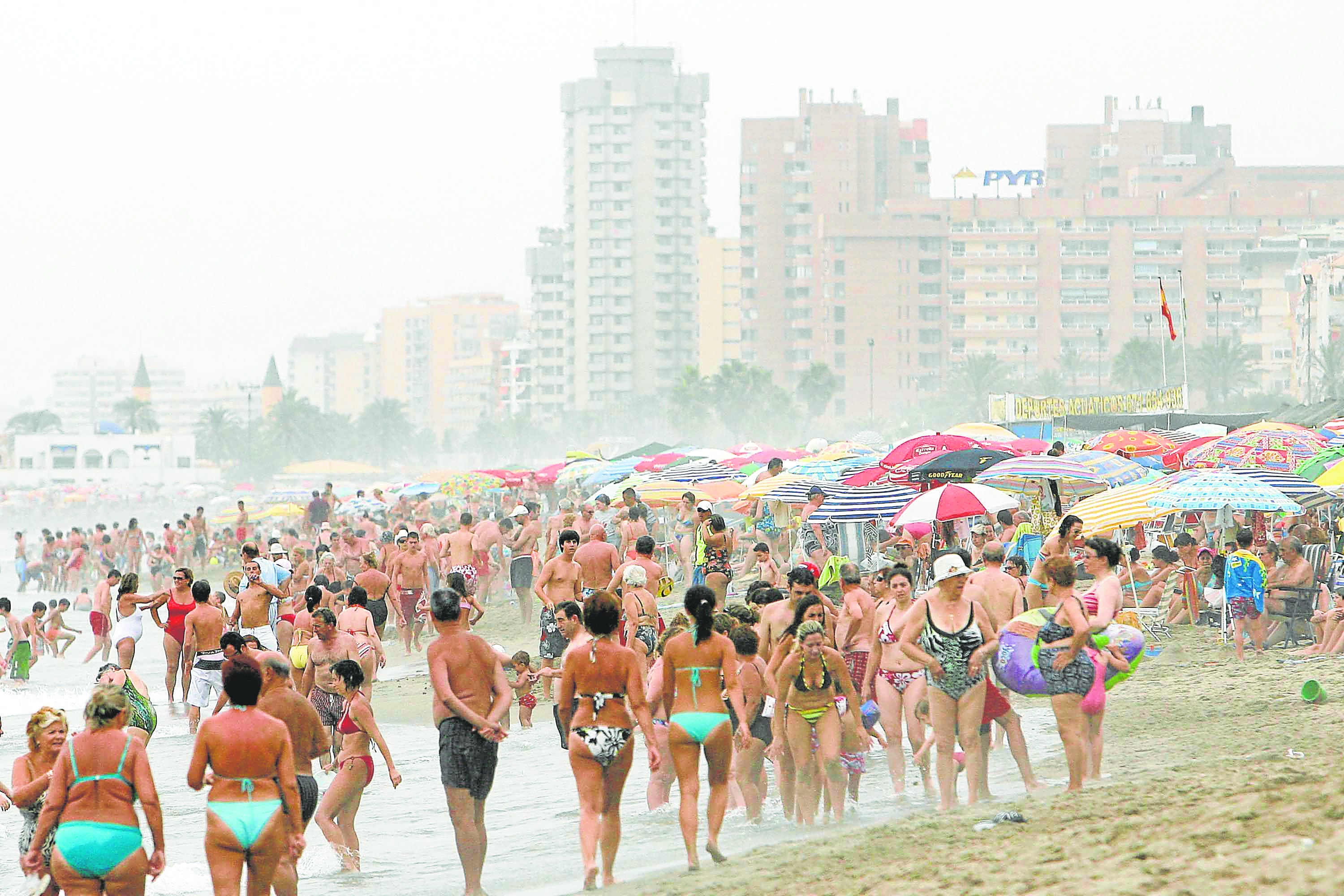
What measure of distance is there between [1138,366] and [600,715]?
92606 mm

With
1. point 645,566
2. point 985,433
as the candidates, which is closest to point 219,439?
point 985,433

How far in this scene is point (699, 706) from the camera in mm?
7387

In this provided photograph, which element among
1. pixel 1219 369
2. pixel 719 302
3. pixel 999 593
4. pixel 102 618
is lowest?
pixel 102 618

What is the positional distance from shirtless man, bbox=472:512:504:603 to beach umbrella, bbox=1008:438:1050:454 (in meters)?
7.13

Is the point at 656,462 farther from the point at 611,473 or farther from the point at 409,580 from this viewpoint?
the point at 409,580

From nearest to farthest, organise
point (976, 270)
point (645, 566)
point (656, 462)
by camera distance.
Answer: point (645, 566)
point (656, 462)
point (976, 270)

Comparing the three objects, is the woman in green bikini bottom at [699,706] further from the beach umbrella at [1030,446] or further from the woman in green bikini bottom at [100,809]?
the beach umbrella at [1030,446]

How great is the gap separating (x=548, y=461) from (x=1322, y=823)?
142570mm

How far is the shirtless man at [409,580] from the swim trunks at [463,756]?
11.5m

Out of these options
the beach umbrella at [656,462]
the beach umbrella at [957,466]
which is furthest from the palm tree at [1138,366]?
the beach umbrella at [957,466]

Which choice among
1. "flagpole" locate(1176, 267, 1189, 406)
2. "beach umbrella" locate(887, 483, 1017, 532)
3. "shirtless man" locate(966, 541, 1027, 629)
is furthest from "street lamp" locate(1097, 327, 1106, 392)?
"shirtless man" locate(966, 541, 1027, 629)

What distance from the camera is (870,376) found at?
4924 inches

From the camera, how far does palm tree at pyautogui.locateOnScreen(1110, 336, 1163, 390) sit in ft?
312

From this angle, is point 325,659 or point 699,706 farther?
point 325,659
